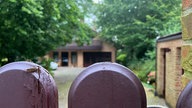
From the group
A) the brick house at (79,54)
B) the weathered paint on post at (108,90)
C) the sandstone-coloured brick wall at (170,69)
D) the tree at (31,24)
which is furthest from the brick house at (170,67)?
the brick house at (79,54)

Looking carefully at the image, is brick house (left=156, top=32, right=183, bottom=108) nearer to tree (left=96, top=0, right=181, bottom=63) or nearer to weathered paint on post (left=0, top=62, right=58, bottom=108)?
weathered paint on post (left=0, top=62, right=58, bottom=108)

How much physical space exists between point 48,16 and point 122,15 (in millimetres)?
13342

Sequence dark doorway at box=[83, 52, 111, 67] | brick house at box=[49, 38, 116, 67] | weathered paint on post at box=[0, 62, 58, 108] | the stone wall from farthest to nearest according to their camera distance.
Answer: dark doorway at box=[83, 52, 111, 67]
brick house at box=[49, 38, 116, 67]
the stone wall
weathered paint on post at box=[0, 62, 58, 108]

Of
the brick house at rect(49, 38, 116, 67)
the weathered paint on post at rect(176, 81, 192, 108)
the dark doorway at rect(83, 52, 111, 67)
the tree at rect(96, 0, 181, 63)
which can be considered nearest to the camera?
the weathered paint on post at rect(176, 81, 192, 108)

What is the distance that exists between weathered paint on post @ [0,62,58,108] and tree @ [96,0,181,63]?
Result: 20212 millimetres

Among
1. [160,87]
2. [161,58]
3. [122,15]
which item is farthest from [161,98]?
[122,15]

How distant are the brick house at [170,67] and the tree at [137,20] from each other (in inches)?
333

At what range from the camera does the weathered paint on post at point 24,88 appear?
925 millimetres

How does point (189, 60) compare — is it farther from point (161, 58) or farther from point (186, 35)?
point (161, 58)

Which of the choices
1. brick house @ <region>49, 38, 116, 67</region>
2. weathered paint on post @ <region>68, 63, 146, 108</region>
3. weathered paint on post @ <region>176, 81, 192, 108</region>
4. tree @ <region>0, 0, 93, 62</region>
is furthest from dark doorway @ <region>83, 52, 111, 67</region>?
weathered paint on post @ <region>176, 81, 192, 108</region>

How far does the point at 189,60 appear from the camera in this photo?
1169mm

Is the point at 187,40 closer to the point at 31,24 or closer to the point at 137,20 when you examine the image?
the point at 31,24

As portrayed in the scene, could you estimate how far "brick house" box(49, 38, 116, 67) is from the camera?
3462cm

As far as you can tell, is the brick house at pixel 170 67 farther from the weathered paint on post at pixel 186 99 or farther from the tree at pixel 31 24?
the weathered paint on post at pixel 186 99
